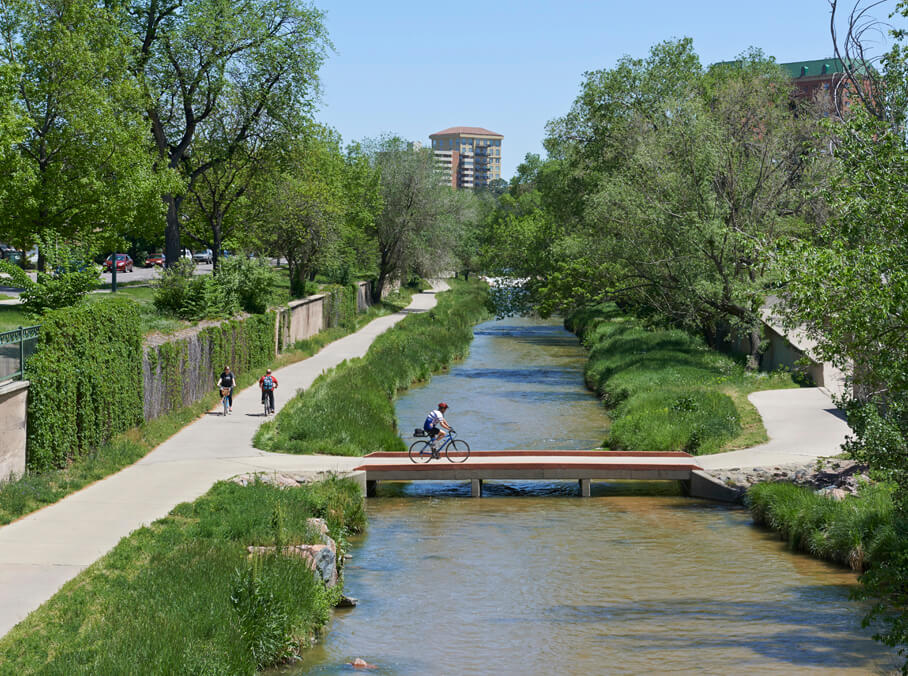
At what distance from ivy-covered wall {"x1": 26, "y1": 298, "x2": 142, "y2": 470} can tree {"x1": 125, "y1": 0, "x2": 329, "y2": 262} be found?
2041cm

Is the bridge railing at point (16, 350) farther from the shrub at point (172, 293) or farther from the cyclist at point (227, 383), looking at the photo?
the shrub at point (172, 293)

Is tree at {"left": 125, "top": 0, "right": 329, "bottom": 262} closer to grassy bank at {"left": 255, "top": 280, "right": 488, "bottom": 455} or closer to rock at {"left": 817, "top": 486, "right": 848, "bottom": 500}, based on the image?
grassy bank at {"left": 255, "top": 280, "right": 488, "bottom": 455}

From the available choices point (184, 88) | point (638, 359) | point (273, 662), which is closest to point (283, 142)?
point (184, 88)

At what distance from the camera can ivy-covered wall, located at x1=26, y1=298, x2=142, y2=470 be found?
2058cm

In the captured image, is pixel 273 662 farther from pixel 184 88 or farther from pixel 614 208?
pixel 184 88

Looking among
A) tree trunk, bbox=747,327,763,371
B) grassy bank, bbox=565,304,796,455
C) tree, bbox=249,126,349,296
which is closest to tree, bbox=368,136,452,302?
tree, bbox=249,126,349,296

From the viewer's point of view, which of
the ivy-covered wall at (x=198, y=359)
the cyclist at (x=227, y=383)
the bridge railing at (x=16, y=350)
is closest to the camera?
the bridge railing at (x=16, y=350)

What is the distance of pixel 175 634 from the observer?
40.6ft

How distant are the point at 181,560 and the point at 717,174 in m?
29.8

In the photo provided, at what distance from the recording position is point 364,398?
107 feet

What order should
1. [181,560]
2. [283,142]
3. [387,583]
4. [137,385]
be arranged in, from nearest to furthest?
[181,560] < [387,583] < [137,385] < [283,142]

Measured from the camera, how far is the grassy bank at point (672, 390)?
28031mm

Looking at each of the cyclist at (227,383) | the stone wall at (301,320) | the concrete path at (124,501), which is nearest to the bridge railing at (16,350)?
the concrete path at (124,501)

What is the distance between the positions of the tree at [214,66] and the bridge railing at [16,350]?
23.8 meters
